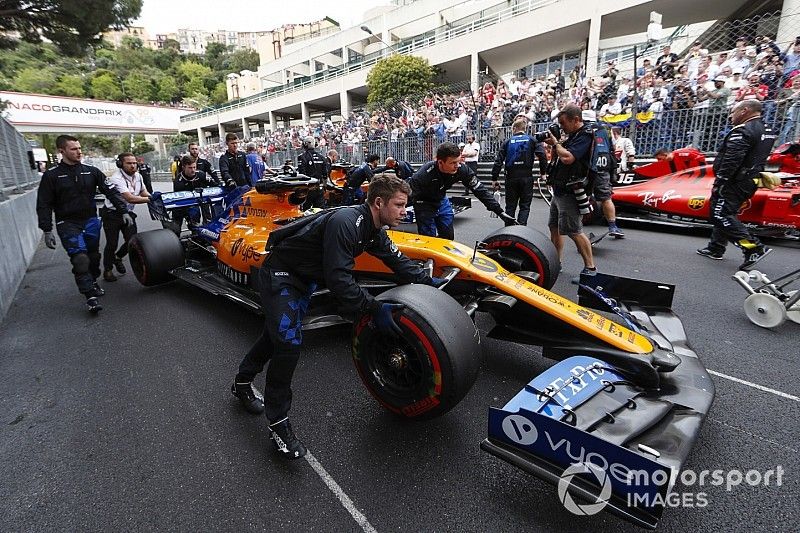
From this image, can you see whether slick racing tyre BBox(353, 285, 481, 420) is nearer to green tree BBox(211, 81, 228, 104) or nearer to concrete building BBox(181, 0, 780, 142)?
concrete building BBox(181, 0, 780, 142)

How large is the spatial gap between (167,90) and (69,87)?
A: 16894 millimetres

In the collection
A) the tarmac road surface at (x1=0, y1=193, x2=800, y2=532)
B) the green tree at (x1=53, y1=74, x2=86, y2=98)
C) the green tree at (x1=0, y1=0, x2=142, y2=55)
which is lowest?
the tarmac road surface at (x1=0, y1=193, x2=800, y2=532)

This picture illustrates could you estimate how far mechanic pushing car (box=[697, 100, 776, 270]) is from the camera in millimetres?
4715

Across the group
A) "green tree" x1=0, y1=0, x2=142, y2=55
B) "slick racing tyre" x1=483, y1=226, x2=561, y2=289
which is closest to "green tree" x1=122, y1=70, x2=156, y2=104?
"green tree" x1=0, y1=0, x2=142, y2=55

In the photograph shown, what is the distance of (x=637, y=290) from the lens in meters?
3.02

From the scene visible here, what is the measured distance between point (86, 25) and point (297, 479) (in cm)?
1088

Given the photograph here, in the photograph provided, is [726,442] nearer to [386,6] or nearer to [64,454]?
[64,454]

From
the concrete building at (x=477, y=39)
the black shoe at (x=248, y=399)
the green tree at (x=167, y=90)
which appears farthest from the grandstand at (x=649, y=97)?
the green tree at (x=167, y=90)

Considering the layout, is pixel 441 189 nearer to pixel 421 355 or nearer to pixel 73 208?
pixel 421 355

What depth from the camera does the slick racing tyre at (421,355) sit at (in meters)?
2.05

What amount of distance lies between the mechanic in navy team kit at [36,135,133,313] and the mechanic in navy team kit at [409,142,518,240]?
3.61 m

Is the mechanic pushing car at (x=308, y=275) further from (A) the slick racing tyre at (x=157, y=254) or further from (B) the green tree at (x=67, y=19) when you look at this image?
(B) the green tree at (x=67, y=19)

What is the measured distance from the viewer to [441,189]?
14.4 ft

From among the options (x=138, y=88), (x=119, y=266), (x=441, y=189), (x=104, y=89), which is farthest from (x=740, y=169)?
(x=138, y=88)
